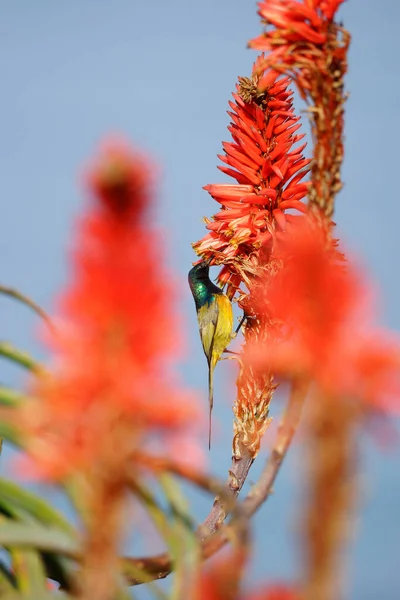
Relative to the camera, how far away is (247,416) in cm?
282

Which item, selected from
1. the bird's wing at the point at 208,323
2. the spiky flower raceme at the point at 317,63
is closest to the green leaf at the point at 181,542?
the spiky flower raceme at the point at 317,63

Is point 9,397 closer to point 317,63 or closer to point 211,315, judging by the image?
point 317,63

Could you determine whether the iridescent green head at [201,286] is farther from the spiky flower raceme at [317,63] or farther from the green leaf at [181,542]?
the green leaf at [181,542]

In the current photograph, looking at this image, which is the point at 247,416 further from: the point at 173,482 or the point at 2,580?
the point at 173,482

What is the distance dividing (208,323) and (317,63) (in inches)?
126

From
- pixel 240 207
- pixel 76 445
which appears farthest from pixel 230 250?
pixel 76 445

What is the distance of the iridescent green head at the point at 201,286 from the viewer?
4.83 meters

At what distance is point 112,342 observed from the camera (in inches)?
29.6

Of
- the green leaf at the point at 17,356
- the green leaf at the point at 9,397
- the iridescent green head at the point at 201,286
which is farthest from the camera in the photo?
the iridescent green head at the point at 201,286

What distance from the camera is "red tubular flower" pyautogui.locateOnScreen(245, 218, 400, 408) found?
2.58 ft

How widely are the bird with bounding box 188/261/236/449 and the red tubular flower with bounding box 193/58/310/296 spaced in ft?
4.17

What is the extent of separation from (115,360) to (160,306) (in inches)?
2.4

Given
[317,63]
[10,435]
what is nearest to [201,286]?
[317,63]

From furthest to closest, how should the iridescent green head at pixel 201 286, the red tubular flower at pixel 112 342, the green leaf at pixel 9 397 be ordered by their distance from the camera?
the iridescent green head at pixel 201 286, the green leaf at pixel 9 397, the red tubular flower at pixel 112 342
